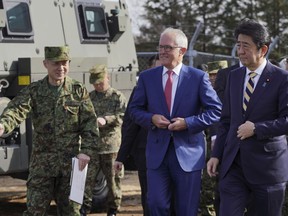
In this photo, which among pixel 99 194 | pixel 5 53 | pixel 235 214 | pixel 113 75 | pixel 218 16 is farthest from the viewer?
pixel 218 16

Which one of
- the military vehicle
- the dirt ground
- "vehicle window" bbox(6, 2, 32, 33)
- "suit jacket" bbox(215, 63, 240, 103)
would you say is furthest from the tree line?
"suit jacket" bbox(215, 63, 240, 103)

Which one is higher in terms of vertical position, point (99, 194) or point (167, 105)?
point (167, 105)

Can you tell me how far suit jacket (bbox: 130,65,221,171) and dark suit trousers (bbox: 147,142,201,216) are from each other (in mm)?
53

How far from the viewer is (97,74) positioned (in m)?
9.15

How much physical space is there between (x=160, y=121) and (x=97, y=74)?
2972 millimetres

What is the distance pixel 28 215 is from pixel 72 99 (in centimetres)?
106

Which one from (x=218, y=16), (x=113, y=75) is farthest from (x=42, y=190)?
(x=218, y=16)

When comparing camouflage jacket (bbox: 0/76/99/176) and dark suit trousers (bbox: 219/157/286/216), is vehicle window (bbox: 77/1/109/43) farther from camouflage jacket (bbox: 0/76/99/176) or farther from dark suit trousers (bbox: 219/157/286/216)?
dark suit trousers (bbox: 219/157/286/216)

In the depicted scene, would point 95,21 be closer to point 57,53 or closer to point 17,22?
point 17,22

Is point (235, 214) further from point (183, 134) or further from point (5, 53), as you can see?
point (5, 53)

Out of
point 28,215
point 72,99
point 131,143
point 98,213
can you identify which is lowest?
point 98,213

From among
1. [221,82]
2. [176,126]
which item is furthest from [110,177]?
[176,126]

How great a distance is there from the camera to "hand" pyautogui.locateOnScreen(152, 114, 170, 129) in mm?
6289

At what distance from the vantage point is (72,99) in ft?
22.7
